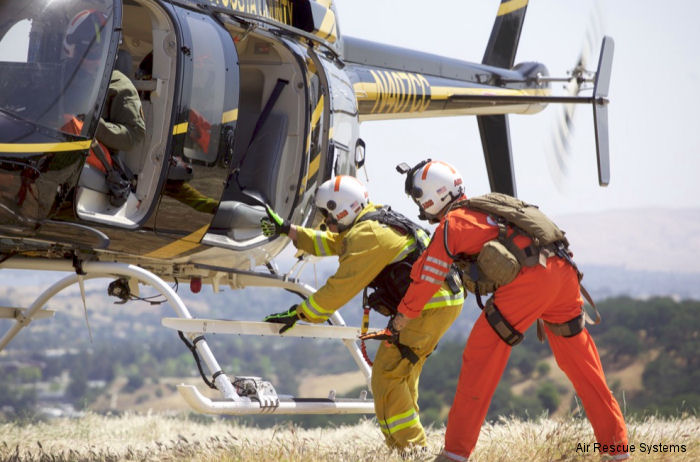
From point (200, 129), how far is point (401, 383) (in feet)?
6.62

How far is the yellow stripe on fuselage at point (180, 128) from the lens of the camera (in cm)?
608

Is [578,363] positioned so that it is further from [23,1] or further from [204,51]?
[23,1]

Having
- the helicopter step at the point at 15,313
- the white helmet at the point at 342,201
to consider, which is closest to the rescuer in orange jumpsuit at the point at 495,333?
the white helmet at the point at 342,201

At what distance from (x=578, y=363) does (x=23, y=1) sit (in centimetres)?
362

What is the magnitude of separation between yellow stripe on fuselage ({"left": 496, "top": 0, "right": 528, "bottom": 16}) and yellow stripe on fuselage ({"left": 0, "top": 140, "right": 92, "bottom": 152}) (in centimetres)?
743

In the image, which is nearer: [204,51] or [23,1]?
[23,1]

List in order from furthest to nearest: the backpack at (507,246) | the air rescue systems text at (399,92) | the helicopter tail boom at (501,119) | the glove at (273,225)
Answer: the helicopter tail boom at (501,119)
the air rescue systems text at (399,92)
the glove at (273,225)
the backpack at (507,246)

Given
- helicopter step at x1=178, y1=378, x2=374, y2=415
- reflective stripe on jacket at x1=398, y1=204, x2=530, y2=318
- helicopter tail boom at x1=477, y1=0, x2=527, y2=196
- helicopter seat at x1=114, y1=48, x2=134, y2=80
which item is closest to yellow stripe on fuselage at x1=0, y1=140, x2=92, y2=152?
helicopter seat at x1=114, y1=48, x2=134, y2=80

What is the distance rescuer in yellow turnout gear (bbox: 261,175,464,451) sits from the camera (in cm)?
612

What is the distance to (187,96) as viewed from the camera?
612cm

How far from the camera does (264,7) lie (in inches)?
278

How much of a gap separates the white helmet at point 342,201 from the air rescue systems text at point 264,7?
140 centimetres

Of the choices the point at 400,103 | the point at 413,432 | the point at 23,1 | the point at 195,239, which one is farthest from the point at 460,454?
the point at 400,103

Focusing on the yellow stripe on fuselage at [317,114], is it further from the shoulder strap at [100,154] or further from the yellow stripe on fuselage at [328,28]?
the shoulder strap at [100,154]
